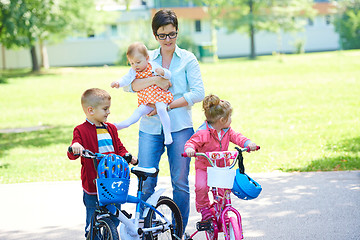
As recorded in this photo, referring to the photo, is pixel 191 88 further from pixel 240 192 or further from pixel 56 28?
pixel 56 28

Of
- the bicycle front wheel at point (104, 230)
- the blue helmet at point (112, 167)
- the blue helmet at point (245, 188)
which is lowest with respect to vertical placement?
the bicycle front wheel at point (104, 230)

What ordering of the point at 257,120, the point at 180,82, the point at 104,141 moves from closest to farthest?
1. the point at 104,141
2. the point at 180,82
3. the point at 257,120

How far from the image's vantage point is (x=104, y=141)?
451 centimetres

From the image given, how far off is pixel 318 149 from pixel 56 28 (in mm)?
28844

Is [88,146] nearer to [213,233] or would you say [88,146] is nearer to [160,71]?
[160,71]

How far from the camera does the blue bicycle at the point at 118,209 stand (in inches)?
160

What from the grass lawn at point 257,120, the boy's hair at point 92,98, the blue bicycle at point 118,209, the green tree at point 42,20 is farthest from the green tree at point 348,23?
the boy's hair at point 92,98

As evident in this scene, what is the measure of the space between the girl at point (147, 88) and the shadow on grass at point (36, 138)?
7054mm

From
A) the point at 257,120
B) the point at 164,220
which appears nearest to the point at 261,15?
the point at 257,120

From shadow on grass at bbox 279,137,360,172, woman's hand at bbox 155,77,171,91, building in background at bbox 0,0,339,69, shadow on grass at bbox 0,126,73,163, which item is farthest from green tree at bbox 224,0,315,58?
woman's hand at bbox 155,77,171,91

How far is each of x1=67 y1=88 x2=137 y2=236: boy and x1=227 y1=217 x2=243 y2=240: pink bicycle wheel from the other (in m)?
1.02

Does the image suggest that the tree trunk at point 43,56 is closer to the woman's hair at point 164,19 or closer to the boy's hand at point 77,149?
the woman's hair at point 164,19

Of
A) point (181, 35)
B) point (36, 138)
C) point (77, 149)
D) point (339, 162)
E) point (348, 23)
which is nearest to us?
point (77, 149)

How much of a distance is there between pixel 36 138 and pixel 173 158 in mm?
8773
